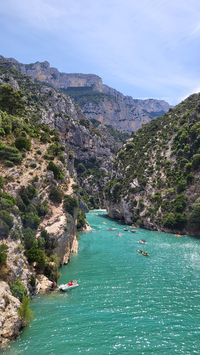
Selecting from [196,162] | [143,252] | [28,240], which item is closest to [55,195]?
[143,252]

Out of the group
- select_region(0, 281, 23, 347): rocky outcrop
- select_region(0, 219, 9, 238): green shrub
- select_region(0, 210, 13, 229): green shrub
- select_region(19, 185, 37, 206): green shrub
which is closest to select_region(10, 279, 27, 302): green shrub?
select_region(0, 281, 23, 347): rocky outcrop

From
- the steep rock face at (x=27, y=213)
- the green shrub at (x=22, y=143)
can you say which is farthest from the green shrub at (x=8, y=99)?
the green shrub at (x=22, y=143)

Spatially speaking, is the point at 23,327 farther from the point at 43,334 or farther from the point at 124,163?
the point at 124,163

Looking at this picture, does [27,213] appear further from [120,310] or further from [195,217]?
[195,217]

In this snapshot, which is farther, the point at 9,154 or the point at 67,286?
the point at 9,154

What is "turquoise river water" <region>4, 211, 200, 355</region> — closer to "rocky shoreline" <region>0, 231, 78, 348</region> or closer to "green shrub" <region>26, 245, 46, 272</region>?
"rocky shoreline" <region>0, 231, 78, 348</region>

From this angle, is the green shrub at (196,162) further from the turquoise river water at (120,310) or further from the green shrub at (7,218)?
the green shrub at (7,218)
